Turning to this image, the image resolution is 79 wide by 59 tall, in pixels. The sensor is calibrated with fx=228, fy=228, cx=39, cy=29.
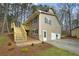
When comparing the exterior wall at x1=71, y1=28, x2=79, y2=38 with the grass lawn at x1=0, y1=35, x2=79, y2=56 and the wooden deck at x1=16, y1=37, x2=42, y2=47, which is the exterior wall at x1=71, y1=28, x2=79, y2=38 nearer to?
the grass lawn at x1=0, y1=35, x2=79, y2=56

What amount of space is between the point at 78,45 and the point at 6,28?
0.85 meters

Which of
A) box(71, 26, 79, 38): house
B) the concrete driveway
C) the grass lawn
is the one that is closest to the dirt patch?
the grass lawn

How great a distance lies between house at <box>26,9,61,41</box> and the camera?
2.63 metres

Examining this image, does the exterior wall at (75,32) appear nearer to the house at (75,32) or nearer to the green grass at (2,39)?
the house at (75,32)

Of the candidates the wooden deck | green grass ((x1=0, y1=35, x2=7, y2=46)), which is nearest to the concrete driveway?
the wooden deck

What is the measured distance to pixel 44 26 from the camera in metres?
2.64

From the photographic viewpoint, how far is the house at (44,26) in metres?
2.63

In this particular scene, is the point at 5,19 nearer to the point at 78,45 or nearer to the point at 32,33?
the point at 32,33

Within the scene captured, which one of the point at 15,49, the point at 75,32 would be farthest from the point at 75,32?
the point at 15,49

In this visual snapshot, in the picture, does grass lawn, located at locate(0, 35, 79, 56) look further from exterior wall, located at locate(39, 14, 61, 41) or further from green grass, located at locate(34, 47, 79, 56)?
exterior wall, located at locate(39, 14, 61, 41)

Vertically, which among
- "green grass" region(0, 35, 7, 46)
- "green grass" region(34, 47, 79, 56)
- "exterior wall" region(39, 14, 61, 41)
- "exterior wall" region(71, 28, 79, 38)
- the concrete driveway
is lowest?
"green grass" region(34, 47, 79, 56)

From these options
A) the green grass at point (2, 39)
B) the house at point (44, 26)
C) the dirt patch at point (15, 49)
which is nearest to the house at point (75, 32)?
the house at point (44, 26)

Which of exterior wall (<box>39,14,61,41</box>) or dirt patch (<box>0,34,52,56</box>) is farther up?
exterior wall (<box>39,14,61,41</box>)

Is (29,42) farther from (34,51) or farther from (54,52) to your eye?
(54,52)
